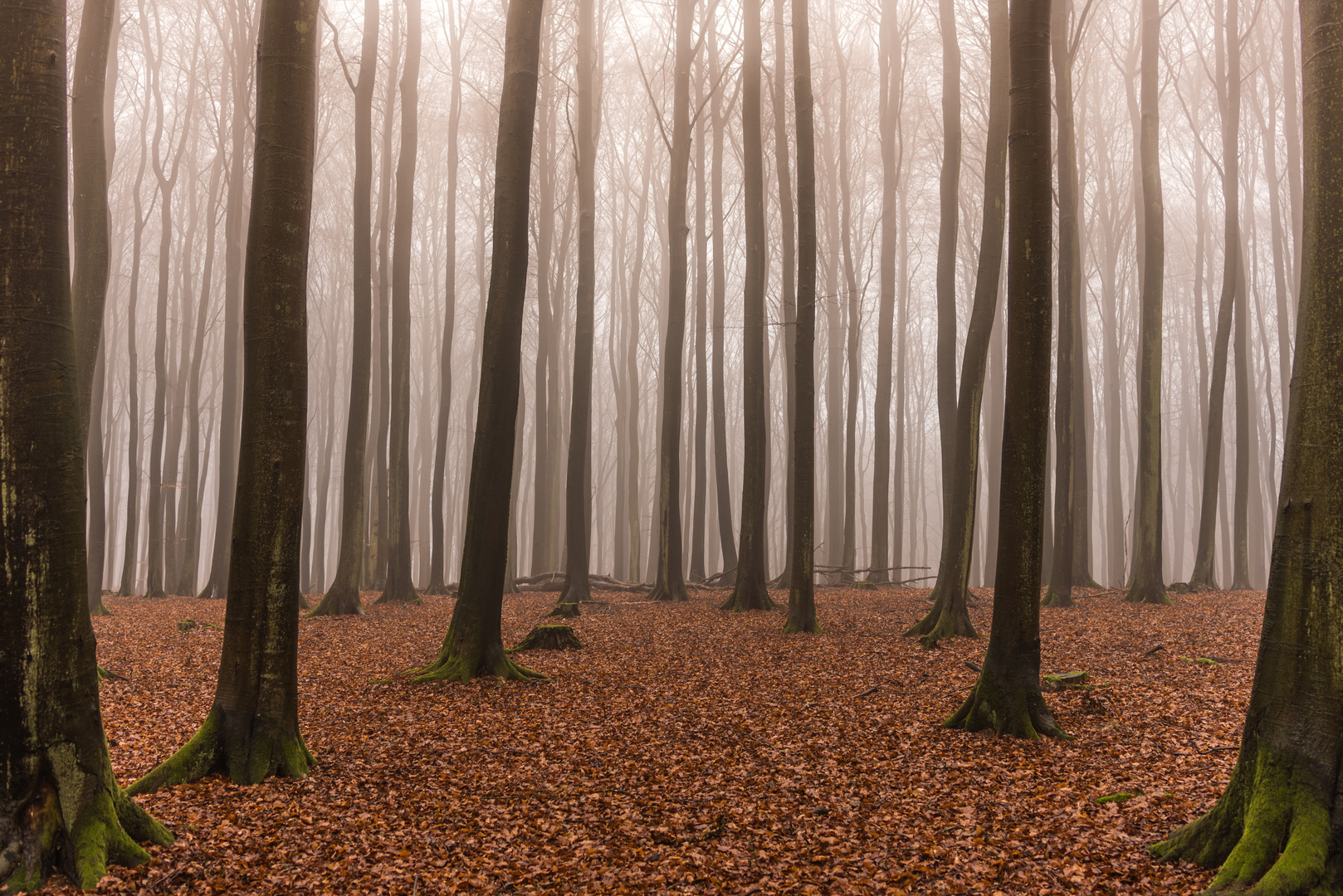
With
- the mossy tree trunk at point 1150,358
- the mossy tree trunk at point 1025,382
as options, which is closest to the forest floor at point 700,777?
the mossy tree trunk at point 1025,382

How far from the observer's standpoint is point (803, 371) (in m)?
11.1

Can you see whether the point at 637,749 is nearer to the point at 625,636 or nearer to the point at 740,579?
the point at 625,636

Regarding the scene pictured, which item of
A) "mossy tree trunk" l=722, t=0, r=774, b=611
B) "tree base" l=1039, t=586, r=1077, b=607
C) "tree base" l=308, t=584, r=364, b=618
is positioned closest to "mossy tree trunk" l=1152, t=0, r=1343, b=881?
"mossy tree trunk" l=722, t=0, r=774, b=611

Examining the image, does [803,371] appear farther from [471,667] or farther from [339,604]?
[339,604]

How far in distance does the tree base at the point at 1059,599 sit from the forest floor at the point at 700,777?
3.15m

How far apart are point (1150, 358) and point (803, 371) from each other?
741 cm

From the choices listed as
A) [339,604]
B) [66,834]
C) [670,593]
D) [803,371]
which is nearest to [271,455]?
[66,834]

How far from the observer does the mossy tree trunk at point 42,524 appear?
3137mm

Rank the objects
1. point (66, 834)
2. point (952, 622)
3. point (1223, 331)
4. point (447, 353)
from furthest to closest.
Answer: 1. point (447, 353)
2. point (1223, 331)
3. point (952, 622)
4. point (66, 834)

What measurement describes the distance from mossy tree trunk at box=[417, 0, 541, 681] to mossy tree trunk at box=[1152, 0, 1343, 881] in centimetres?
603

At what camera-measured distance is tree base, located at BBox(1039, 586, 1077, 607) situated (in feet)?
40.7

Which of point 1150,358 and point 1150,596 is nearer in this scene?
point 1150,596

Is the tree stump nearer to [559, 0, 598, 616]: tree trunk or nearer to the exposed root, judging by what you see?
the exposed root

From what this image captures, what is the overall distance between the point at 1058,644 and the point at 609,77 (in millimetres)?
21078
